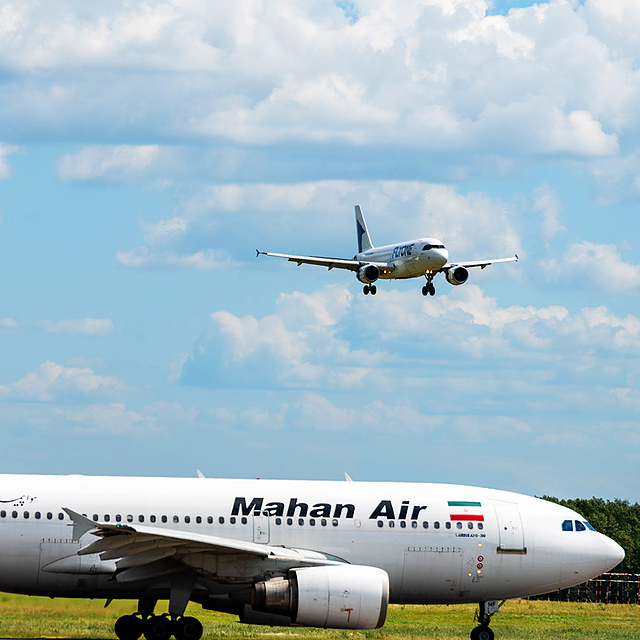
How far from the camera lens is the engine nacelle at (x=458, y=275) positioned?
48844 mm

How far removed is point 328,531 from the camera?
21859 millimetres

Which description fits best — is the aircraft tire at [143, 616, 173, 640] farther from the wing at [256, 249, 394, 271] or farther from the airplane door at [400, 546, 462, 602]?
the wing at [256, 249, 394, 271]

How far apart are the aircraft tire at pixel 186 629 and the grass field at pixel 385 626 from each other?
80.4 inches

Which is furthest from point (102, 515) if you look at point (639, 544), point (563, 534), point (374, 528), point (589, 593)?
point (639, 544)

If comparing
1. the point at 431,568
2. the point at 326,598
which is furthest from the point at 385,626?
the point at 326,598

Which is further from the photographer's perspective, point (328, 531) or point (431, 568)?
point (431, 568)

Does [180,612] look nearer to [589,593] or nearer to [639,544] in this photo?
[589,593]

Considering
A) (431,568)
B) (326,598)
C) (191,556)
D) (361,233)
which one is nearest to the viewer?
(326,598)

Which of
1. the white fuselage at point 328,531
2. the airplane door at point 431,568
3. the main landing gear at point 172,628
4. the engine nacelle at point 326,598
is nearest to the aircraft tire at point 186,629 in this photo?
the main landing gear at point 172,628

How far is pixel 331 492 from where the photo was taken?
73.1 feet

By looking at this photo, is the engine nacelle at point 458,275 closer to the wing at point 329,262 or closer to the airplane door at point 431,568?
the wing at point 329,262

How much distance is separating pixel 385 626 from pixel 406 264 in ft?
76.1

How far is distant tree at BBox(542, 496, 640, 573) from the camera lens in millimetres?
77438

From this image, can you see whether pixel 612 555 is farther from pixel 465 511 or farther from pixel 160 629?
pixel 160 629
